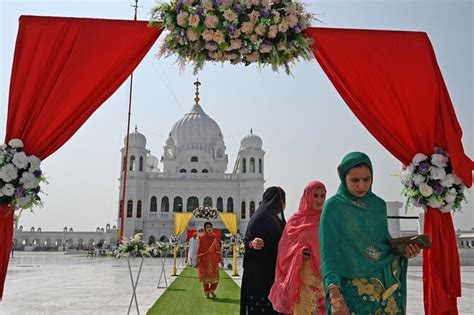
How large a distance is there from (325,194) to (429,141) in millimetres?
1302

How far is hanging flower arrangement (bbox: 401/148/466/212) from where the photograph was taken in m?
4.30

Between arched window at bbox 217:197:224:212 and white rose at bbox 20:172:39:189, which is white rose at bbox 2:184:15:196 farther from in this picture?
arched window at bbox 217:197:224:212

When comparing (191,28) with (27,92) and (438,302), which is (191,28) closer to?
(27,92)

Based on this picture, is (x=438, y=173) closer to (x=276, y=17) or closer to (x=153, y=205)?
(x=276, y=17)

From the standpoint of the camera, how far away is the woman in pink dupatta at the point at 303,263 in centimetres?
391

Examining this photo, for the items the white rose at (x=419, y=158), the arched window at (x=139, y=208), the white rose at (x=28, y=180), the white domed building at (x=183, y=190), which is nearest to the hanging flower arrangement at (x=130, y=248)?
the white rose at (x=28, y=180)

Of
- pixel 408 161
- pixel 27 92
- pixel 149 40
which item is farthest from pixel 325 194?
pixel 27 92

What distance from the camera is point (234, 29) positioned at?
460 centimetres

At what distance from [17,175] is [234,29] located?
8.34 ft

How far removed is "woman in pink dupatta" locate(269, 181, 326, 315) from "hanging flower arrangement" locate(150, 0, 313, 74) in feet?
5.29

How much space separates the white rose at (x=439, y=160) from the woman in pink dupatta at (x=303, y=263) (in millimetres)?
1178

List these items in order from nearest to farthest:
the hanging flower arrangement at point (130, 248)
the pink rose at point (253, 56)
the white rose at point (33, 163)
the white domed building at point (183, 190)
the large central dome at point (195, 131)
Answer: the white rose at point (33, 163), the pink rose at point (253, 56), the hanging flower arrangement at point (130, 248), the white domed building at point (183, 190), the large central dome at point (195, 131)

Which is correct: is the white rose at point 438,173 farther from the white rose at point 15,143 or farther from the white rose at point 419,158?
the white rose at point 15,143

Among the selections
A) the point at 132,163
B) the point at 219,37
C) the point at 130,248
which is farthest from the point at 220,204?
the point at 219,37
